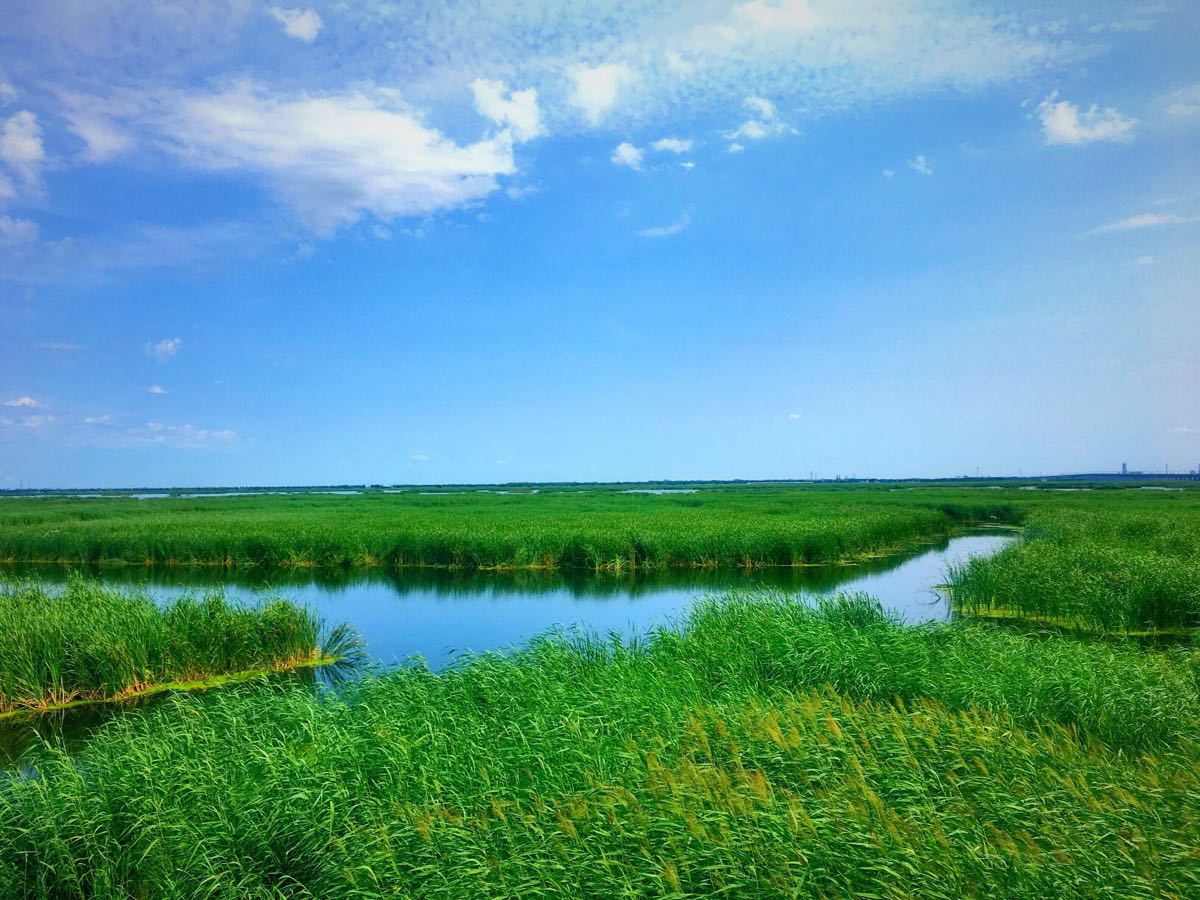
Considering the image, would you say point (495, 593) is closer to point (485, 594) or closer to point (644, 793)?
point (485, 594)

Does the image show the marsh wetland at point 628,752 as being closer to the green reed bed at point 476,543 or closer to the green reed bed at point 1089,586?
the green reed bed at point 1089,586

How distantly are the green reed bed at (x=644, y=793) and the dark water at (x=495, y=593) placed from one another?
6.52 m

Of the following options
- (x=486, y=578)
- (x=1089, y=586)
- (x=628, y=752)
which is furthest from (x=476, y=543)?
(x=628, y=752)

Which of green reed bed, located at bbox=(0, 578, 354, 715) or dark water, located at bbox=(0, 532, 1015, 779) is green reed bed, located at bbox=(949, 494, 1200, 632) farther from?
green reed bed, located at bbox=(0, 578, 354, 715)

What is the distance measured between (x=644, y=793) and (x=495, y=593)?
58.0 feet

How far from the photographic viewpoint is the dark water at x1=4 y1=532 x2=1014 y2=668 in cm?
1795

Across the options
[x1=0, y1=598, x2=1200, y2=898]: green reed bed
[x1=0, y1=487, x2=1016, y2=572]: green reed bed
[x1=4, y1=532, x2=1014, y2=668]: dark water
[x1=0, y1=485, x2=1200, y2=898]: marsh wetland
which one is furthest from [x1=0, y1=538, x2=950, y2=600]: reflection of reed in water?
[x1=0, y1=598, x2=1200, y2=898]: green reed bed

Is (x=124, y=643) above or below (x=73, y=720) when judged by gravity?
A: above

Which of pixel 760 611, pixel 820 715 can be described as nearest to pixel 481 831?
pixel 820 715

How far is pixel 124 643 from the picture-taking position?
12.9 meters

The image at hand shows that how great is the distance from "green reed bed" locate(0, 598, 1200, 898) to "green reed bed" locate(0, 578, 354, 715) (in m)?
3.40

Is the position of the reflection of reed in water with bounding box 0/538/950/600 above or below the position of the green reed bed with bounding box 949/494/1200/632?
below

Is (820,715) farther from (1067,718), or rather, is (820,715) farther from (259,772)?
(259,772)

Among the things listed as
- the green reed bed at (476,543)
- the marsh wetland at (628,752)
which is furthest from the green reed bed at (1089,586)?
the green reed bed at (476,543)
